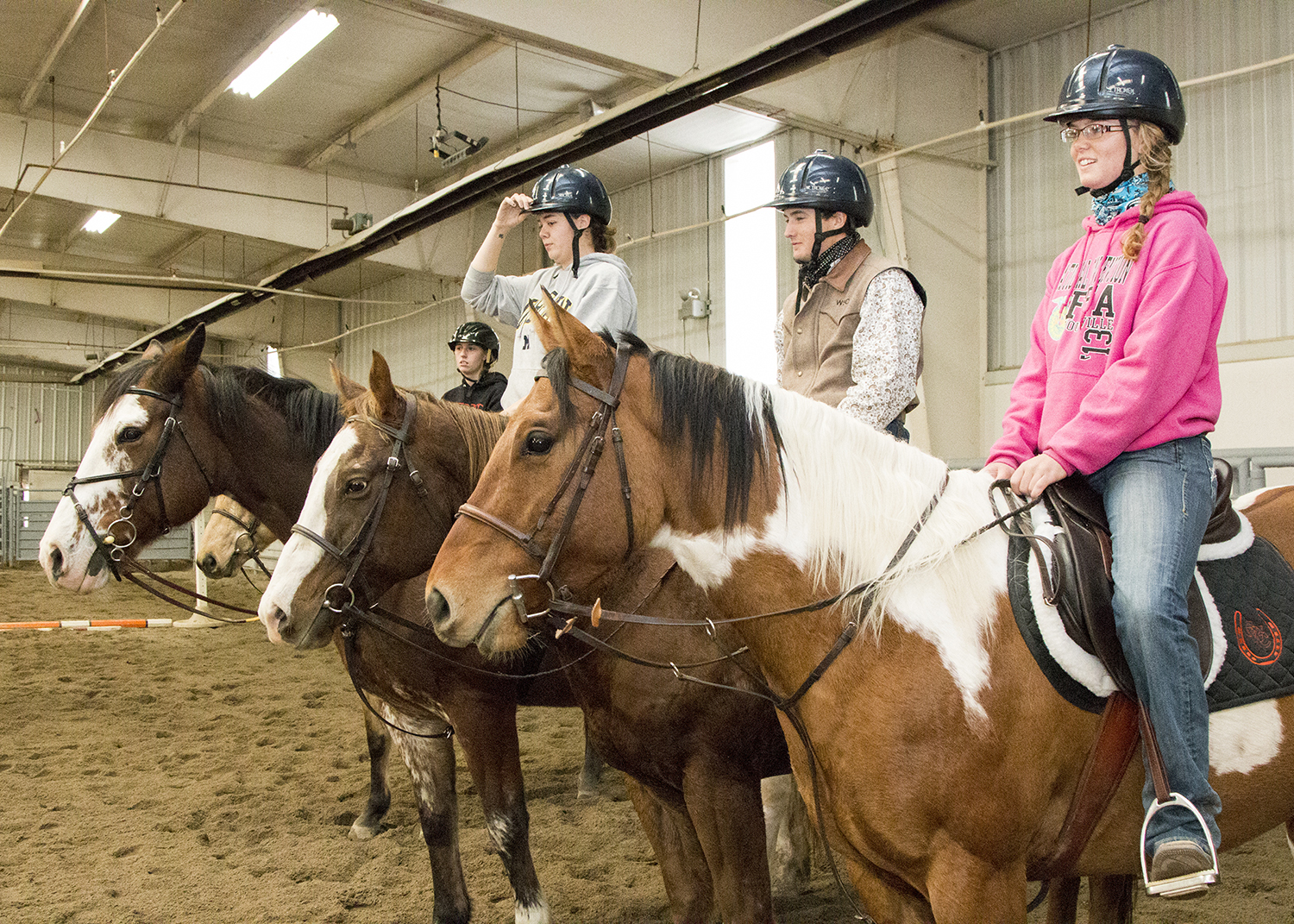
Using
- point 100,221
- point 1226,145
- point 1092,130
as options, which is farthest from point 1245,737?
point 100,221

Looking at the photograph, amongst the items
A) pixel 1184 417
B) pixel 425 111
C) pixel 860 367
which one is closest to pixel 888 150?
pixel 425 111

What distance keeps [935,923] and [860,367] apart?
1.29 m

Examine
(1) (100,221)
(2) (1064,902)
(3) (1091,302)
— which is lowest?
(2) (1064,902)

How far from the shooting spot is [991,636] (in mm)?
1619

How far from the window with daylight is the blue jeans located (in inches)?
310

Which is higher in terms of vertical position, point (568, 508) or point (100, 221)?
point (100, 221)

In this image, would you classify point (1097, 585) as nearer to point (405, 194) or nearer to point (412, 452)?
point (412, 452)

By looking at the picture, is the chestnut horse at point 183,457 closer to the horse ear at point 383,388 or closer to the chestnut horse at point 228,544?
the horse ear at point 383,388

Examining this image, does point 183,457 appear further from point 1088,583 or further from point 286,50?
point 286,50

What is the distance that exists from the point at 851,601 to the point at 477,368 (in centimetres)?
331

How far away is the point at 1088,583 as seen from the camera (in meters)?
1.62

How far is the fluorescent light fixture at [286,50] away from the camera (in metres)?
7.77

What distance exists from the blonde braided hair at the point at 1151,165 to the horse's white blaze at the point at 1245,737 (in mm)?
878

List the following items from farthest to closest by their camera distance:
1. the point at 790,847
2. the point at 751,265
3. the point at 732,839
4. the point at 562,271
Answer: the point at 751,265 < the point at 790,847 < the point at 562,271 < the point at 732,839
